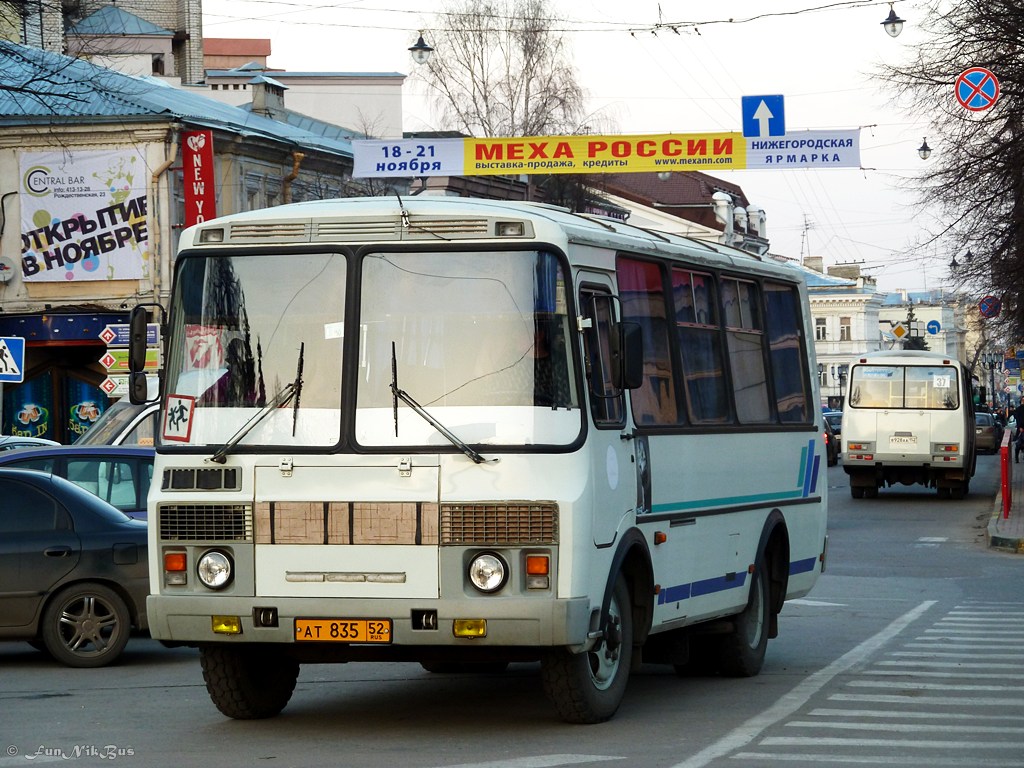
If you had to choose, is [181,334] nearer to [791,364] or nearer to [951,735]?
[951,735]

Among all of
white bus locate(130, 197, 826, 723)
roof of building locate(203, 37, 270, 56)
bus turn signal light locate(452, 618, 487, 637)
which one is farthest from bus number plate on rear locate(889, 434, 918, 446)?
roof of building locate(203, 37, 270, 56)

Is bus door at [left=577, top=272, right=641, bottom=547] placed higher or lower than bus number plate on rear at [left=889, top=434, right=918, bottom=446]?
higher

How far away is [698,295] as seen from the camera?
1118 cm

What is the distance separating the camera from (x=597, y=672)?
9.30 meters

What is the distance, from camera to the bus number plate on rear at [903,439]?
38.7 m

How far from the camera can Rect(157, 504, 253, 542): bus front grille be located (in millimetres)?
8891

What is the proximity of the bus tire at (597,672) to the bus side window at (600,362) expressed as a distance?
0.91 metres

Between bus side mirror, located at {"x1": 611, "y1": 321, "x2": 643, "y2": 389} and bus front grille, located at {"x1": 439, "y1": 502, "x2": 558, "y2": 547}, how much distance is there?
2.77 ft

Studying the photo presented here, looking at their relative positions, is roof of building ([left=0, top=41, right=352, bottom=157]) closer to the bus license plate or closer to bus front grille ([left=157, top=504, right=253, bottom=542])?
bus front grille ([left=157, top=504, right=253, bottom=542])

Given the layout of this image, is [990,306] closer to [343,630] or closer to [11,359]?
[11,359]

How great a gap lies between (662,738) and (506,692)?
2.23 meters

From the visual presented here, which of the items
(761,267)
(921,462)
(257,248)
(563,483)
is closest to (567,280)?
(563,483)

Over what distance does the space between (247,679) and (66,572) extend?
3.64 m

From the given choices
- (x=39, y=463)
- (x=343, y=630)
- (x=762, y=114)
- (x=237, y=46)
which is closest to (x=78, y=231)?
(x=762, y=114)
